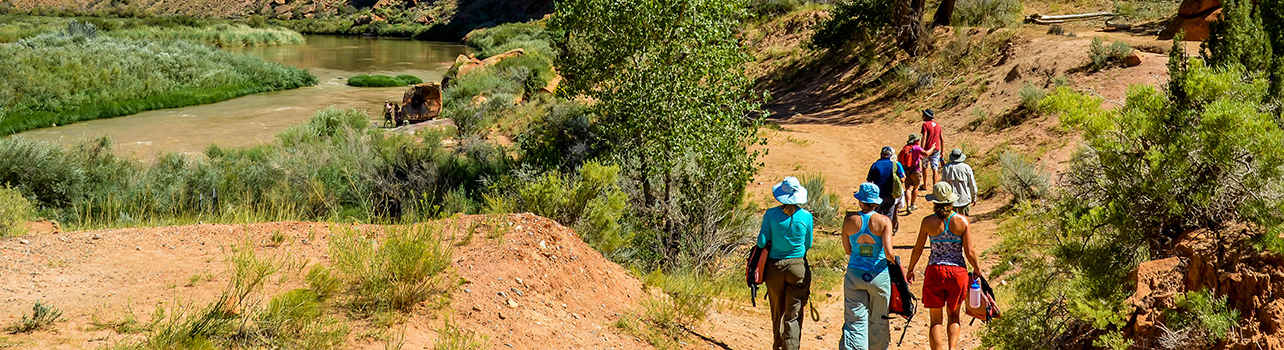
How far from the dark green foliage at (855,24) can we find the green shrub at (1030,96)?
26.9ft

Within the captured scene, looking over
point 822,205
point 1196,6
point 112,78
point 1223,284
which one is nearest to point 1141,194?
point 1223,284

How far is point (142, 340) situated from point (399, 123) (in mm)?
19991

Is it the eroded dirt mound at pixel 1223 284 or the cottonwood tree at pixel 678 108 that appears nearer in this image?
the eroded dirt mound at pixel 1223 284

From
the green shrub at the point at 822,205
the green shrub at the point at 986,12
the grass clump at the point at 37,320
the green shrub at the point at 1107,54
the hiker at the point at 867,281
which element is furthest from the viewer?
the green shrub at the point at 986,12

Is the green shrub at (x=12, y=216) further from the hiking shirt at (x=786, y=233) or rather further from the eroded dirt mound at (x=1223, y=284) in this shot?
the eroded dirt mound at (x=1223, y=284)

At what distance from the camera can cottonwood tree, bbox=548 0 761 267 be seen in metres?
9.14

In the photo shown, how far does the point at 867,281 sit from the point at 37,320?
16.2 ft

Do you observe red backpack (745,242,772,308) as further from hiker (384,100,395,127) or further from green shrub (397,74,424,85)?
green shrub (397,74,424,85)

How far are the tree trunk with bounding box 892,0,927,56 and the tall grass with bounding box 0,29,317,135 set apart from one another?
945 inches

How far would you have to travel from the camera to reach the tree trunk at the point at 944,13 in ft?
74.5

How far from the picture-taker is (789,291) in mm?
5637

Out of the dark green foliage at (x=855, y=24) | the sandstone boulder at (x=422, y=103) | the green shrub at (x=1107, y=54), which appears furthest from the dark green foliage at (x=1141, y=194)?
Answer: the sandstone boulder at (x=422, y=103)

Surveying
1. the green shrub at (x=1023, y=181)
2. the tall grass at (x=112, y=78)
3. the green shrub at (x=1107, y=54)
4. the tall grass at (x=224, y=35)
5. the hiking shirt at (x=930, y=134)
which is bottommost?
the tall grass at (x=224, y=35)

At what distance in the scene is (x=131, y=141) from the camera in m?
20.8
